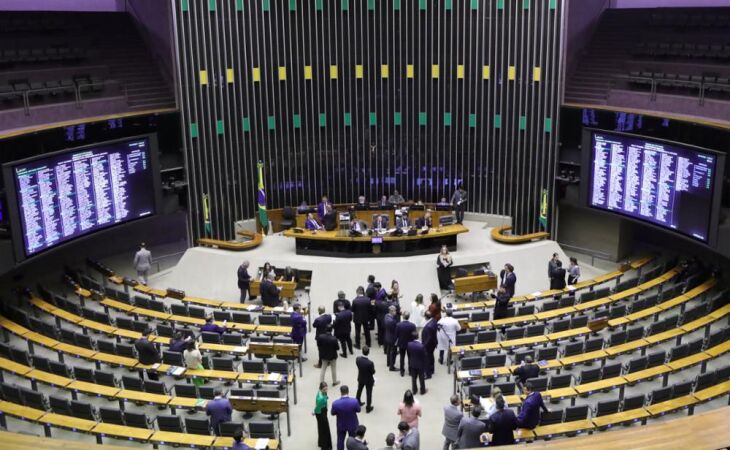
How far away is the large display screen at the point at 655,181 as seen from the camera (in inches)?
645

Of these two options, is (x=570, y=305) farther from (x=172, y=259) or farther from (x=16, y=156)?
(x=16, y=156)

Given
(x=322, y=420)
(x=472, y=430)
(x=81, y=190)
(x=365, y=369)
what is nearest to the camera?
(x=472, y=430)

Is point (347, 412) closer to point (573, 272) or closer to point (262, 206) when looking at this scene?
point (573, 272)

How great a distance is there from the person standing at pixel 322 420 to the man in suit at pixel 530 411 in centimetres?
286

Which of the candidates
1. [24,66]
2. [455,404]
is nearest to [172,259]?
[24,66]

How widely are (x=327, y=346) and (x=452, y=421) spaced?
3247 mm

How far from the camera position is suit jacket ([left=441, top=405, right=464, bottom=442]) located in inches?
410

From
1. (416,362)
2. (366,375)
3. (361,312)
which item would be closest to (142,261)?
(361,312)

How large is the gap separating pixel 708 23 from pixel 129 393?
58.6ft

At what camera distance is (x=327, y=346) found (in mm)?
13023

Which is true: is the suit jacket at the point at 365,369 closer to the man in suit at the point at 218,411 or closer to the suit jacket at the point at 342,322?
the suit jacket at the point at 342,322

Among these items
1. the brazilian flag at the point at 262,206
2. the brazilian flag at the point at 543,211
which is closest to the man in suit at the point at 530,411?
the brazilian flag at the point at 543,211

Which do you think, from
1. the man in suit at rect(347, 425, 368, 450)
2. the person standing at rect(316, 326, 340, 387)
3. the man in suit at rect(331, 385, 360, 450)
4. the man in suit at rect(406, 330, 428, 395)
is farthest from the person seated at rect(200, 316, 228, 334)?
the man in suit at rect(347, 425, 368, 450)

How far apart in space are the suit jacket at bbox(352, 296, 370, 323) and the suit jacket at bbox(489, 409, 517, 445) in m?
4.94
